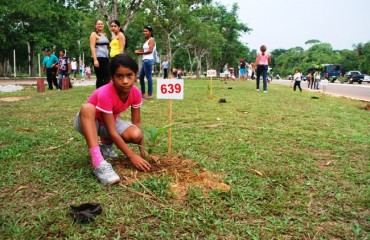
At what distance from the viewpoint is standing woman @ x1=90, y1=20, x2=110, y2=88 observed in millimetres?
5969

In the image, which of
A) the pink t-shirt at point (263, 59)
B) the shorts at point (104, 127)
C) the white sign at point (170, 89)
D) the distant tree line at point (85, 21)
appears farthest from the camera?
the distant tree line at point (85, 21)

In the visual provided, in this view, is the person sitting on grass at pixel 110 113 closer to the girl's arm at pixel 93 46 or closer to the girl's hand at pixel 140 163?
the girl's hand at pixel 140 163

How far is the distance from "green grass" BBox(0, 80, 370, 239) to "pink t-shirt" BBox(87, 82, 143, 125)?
51cm

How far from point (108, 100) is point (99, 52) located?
397 centimetres

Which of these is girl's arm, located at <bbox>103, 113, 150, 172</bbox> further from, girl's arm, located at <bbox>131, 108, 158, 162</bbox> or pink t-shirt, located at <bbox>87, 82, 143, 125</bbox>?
girl's arm, located at <bbox>131, 108, 158, 162</bbox>

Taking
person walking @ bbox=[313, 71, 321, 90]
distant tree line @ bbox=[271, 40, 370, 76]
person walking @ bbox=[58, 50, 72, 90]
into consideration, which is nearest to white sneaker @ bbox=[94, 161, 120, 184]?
person walking @ bbox=[58, 50, 72, 90]

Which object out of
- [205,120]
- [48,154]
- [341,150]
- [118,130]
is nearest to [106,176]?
[118,130]

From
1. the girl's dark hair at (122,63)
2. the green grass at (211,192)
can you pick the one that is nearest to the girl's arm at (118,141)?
the green grass at (211,192)

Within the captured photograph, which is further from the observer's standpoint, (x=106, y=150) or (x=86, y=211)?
(x=106, y=150)

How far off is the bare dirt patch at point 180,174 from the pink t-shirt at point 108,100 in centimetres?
46

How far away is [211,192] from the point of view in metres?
2.21

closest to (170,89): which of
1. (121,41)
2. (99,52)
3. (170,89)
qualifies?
(170,89)

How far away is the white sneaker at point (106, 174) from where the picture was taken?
2.27m

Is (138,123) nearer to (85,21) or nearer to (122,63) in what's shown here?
(122,63)
